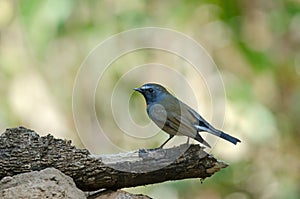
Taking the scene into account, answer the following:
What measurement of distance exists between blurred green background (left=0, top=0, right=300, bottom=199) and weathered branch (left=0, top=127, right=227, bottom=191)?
152 centimetres

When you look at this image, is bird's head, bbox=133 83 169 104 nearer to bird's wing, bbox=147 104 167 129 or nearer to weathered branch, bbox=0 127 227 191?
bird's wing, bbox=147 104 167 129

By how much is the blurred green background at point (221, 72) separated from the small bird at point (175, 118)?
1.33 metres

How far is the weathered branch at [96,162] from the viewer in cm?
193

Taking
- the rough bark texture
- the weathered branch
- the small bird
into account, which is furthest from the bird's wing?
the rough bark texture

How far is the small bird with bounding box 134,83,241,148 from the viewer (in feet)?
6.75

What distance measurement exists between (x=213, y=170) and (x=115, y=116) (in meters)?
2.25

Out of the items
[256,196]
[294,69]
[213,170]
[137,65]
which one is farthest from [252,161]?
[213,170]

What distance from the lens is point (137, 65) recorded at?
414 centimetres

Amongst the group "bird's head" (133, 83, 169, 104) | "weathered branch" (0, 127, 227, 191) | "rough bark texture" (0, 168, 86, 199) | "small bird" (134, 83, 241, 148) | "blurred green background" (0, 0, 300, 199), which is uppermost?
"blurred green background" (0, 0, 300, 199)

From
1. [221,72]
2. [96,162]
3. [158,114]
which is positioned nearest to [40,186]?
[96,162]

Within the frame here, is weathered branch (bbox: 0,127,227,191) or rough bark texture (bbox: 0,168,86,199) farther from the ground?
weathered branch (bbox: 0,127,227,191)

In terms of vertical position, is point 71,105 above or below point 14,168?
above

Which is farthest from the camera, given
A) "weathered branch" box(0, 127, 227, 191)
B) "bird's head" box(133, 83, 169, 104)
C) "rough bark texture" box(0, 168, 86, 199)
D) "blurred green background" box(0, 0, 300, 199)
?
"blurred green background" box(0, 0, 300, 199)

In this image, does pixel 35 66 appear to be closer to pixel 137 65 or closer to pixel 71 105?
pixel 71 105
